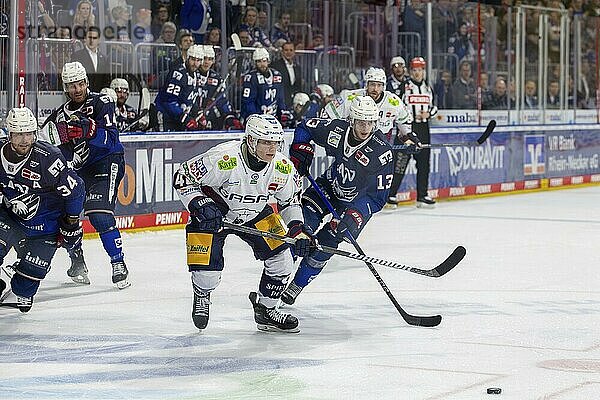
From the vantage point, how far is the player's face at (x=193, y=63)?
1100 centimetres

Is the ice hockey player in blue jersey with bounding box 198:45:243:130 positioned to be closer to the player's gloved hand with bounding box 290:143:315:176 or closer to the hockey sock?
the hockey sock

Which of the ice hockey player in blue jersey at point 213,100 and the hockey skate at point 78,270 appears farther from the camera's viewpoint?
the ice hockey player in blue jersey at point 213,100

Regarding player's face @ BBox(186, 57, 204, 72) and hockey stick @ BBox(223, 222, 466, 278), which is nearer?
hockey stick @ BBox(223, 222, 466, 278)

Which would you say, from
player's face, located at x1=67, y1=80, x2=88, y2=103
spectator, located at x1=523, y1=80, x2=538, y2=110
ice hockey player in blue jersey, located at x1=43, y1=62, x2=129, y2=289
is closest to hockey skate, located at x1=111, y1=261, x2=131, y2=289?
ice hockey player in blue jersey, located at x1=43, y1=62, x2=129, y2=289

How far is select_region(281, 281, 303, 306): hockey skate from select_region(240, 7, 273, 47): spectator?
5537 millimetres

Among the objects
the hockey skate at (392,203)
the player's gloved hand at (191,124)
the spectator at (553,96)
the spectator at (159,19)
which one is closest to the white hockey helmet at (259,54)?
the spectator at (159,19)

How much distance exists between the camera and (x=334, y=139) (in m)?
7.11

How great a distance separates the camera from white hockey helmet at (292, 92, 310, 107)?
12.4 m

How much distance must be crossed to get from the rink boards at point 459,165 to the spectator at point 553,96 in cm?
28

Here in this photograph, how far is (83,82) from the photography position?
300 inches

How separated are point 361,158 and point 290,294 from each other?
84cm

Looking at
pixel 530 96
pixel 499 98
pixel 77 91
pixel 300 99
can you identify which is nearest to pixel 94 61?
pixel 300 99

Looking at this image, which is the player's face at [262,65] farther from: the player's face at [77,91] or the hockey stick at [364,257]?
the hockey stick at [364,257]

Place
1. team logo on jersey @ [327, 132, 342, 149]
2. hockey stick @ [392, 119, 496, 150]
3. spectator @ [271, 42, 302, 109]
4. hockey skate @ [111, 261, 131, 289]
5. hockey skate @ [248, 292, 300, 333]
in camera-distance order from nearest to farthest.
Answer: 1. hockey skate @ [248, 292, 300, 333]
2. team logo on jersey @ [327, 132, 342, 149]
3. hockey skate @ [111, 261, 131, 289]
4. hockey stick @ [392, 119, 496, 150]
5. spectator @ [271, 42, 302, 109]
